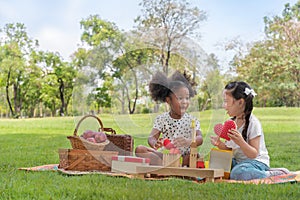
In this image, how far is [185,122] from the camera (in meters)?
3.68

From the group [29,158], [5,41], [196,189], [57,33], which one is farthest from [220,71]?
[5,41]

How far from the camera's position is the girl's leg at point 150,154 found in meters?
3.76

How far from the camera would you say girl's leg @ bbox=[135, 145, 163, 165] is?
3.76 meters

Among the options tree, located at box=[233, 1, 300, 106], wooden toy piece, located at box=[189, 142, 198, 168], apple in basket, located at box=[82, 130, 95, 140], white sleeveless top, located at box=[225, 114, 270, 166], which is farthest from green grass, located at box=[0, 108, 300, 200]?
tree, located at box=[233, 1, 300, 106]

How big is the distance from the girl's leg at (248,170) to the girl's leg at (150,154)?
60 cm

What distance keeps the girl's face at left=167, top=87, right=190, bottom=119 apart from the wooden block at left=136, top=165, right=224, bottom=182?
0.44 meters

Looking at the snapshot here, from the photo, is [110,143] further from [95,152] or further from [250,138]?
[250,138]

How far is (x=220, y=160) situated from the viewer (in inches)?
148

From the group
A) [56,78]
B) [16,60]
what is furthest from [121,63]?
[16,60]

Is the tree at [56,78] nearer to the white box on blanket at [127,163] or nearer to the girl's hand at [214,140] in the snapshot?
the white box on blanket at [127,163]

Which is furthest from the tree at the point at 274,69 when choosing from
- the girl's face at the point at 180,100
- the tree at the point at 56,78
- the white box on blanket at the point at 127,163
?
the girl's face at the point at 180,100

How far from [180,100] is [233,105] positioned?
0.64 m

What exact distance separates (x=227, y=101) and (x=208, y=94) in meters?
0.43

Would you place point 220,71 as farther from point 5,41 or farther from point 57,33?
point 5,41
